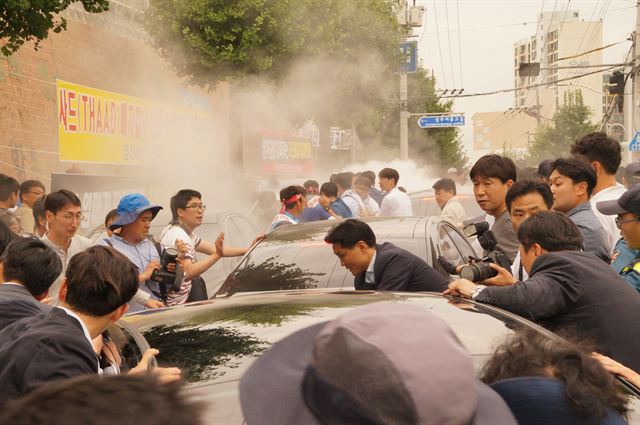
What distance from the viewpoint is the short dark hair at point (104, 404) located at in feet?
3.52

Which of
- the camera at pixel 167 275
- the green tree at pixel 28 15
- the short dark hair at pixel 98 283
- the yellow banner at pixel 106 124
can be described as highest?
the green tree at pixel 28 15

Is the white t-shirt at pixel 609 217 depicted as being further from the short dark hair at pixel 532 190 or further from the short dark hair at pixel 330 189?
the short dark hair at pixel 330 189

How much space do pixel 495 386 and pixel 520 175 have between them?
23.4 ft

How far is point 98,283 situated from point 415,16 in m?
34.5

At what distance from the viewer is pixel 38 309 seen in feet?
11.0

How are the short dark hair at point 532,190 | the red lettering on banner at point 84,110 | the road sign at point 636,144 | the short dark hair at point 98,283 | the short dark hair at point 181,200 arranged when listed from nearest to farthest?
the short dark hair at point 98,283 < the short dark hair at point 532,190 < the short dark hair at point 181,200 < the red lettering on banner at point 84,110 < the road sign at point 636,144

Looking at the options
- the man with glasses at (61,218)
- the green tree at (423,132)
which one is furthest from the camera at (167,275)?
the green tree at (423,132)

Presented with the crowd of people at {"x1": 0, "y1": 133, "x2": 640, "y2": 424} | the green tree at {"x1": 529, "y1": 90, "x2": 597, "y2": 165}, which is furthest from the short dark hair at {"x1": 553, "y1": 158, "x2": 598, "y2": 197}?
the green tree at {"x1": 529, "y1": 90, "x2": 597, "y2": 165}

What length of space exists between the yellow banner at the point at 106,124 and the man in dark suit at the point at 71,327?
14.9 metres

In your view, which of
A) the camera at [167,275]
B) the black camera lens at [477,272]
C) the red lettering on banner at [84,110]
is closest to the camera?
the black camera lens at [477,272]

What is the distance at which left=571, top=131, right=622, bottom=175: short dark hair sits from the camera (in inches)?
226

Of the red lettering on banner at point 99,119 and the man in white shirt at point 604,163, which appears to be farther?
the red lettering on banner at point 99,119

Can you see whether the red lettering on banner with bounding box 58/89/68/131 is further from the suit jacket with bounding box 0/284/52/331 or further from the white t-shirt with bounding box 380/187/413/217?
the suit jacket with bounding box 0/284/52/331

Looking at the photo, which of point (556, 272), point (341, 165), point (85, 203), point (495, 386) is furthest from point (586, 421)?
point (341, 165)
